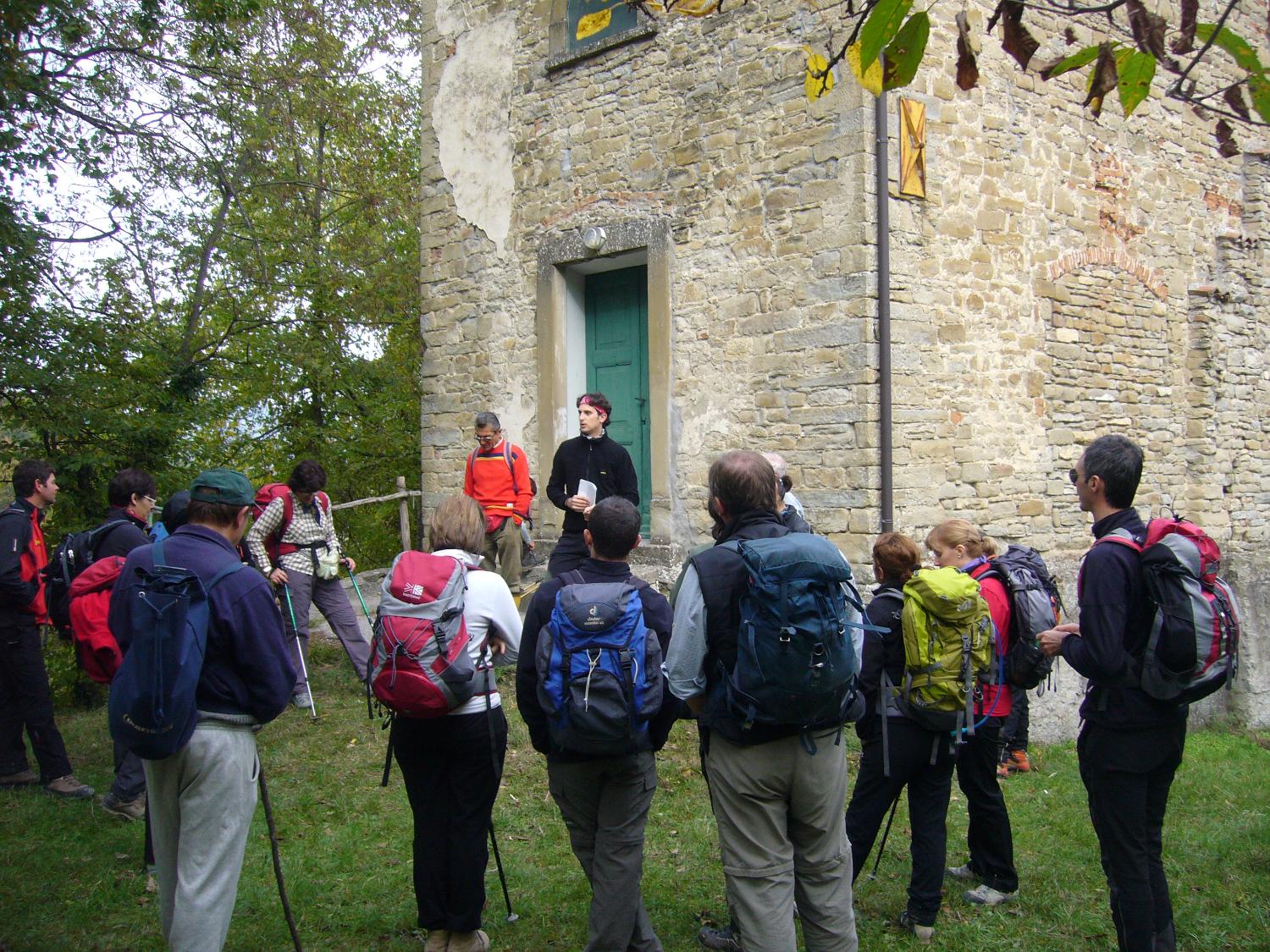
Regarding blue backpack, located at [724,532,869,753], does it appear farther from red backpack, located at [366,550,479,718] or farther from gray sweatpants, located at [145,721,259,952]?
gray sweatpants, located at [145,721,259,952]

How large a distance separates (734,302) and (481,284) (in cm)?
296

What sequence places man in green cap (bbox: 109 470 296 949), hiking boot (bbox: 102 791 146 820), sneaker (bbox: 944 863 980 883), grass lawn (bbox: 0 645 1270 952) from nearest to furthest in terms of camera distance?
man in green cap (bbox: 109 470 296 949), grass lawn (bbox: 0 645 1270 952), sneaker (bbox: 944 863 980 883), hiking boot (bbox: 102 791 146 820)

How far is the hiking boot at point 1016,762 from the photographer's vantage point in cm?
598

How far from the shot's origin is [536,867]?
14.6 ft

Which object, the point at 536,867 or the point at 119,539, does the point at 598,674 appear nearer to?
the point at 536,867

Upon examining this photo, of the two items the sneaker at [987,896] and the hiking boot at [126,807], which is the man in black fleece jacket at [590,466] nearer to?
the hiking boot at [126,807]

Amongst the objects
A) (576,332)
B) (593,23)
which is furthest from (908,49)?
(593,23)

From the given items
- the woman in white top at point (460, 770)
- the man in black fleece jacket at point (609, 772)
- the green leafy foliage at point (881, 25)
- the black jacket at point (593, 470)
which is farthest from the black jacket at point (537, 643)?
the black jacket at point (593, 470)

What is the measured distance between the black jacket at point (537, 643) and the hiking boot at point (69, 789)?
3581 mm

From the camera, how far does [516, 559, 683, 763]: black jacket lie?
10.5 feet

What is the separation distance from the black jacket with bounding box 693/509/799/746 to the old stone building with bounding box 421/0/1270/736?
442 cm

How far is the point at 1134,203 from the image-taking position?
9.12 meters

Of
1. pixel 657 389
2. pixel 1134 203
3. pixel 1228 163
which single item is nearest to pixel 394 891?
pixel 657 389

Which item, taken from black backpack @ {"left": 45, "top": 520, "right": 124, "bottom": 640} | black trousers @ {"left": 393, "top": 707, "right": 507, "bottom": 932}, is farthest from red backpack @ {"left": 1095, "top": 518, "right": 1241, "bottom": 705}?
black backpack @ {"left": 45, "top": 520, "right": 124, "bottom": 640}
